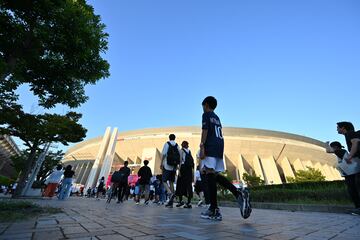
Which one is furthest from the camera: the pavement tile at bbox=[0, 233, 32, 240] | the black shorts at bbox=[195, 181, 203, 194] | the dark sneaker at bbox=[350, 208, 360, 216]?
the black shorts at bbox=[195, 181, 203, 194]

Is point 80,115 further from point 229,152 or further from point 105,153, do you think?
point 229,152

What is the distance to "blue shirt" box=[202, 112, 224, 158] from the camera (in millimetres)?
3859

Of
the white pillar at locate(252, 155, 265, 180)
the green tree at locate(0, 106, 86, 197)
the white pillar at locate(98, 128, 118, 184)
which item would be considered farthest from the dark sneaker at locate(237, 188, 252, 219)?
the white pillar at locate(252, 155, 265, 180)

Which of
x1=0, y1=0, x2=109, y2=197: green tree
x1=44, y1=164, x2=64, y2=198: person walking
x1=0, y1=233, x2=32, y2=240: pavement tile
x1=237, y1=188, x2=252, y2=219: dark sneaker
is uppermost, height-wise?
x1=0, y1=0, x2=109, y2=197: green tree

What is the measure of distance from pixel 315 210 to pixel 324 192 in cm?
302

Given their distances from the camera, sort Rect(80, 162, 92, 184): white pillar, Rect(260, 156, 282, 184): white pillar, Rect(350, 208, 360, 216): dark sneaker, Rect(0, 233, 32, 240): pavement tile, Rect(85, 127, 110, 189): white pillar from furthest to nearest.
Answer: Rect(80, 162, 92, 184): white pillar → Rect(260, 156, 282, 184): white pillar → Rect(85, 127, 110, 189): white pillar → Rect(350, 208, 360, 216): dark sneaker → Rect(0, 233, 32, 240): pavement tile

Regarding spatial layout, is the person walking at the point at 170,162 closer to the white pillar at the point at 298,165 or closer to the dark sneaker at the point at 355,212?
the dark sneaker at the point at 355,212

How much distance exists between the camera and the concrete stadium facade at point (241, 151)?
5744 centimetres

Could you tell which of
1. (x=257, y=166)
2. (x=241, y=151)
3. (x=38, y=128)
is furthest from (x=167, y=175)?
(x=241, y=151)

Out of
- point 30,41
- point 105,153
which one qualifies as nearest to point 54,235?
point 30,41

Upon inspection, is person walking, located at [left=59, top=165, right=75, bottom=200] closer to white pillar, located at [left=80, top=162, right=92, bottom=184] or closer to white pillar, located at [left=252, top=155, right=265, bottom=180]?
white pillar, located at [left=252, top=155, right=265, bottom=180]

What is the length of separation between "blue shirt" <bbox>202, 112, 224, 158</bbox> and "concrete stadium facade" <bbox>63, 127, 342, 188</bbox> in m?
51.7

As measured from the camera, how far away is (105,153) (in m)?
Answer: 55.3

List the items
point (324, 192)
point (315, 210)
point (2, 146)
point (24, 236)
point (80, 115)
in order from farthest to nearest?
point (2, 146) < point (80, 115) < point (324, 192) < point (315, 210) < point (24, 236)
